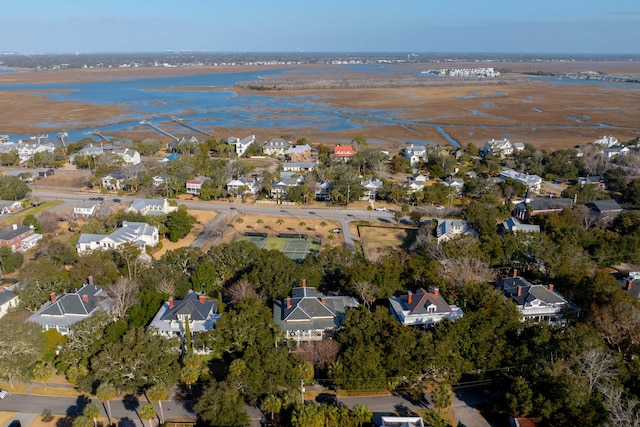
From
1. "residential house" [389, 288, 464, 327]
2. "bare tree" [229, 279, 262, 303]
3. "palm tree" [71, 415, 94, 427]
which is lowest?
"palm tree" [71, 415, 94, 427]

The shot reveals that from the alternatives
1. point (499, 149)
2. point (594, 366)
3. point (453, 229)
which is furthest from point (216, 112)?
point (594, 366)

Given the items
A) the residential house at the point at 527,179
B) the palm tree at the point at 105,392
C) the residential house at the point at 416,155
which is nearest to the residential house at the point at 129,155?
the residential house at the point at 416,155

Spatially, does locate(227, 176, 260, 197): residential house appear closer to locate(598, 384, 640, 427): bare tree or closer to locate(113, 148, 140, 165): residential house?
locate(113, 148, 140, 165): residential house

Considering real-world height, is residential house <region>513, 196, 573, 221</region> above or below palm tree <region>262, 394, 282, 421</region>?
above

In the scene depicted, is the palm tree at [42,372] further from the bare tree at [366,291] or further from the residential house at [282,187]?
the residential house at [282,187]

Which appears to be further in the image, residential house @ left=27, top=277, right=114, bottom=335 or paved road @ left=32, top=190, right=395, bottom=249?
paved road @ left=32, top=190, right=395, bottom=249

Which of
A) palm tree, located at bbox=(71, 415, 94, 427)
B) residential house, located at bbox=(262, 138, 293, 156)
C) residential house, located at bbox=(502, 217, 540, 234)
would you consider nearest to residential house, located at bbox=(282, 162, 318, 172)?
residential house, located at bbox=(262, 138, 293, 156)
